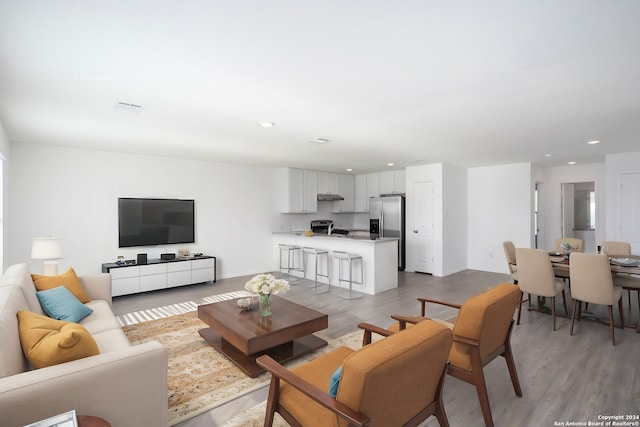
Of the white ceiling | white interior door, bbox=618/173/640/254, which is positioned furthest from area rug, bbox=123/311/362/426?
white interior door, bbox=618/173/640/254

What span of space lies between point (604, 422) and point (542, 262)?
2.04 metres

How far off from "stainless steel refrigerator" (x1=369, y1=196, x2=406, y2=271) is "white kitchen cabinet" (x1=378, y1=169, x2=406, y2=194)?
1.25 ft

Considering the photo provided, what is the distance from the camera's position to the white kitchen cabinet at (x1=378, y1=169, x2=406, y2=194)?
790 cm

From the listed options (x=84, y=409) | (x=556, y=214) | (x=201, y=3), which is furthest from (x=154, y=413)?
(x=556, y=214)

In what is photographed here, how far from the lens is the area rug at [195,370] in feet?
7.63

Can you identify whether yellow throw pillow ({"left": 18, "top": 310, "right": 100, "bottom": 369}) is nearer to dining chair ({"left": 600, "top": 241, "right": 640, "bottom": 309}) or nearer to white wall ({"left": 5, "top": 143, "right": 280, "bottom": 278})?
white wall ({"left": 5, "top": 143, "right": 280, "bottom": 278})

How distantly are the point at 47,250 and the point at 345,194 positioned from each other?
21.4ft

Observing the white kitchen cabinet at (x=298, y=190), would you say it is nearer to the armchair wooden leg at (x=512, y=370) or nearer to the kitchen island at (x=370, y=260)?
the kitchen island at (x=370, y=260)

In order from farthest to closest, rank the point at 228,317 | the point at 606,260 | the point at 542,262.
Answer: the point at 542,262 → the point at 606,260 → the point at 228,317

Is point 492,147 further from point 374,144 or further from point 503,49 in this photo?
point 503,49

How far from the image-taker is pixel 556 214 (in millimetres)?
7422

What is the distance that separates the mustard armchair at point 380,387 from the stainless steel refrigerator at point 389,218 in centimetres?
600

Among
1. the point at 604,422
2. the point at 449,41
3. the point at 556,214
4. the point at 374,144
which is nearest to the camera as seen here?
the point at 449,41

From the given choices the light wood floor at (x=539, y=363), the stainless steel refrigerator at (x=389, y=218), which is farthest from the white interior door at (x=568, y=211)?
the stainless steel refrigerator at (x=389, y=218)
